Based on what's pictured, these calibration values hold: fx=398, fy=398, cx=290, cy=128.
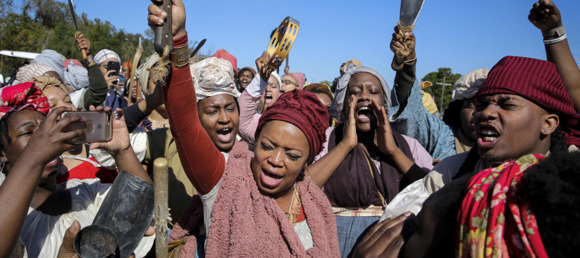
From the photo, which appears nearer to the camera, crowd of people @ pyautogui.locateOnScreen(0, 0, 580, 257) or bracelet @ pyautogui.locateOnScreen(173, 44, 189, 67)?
crowd of people @ pyautogui.locateOnScreen(0, 0, 580, 257)

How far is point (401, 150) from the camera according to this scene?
3.13 metres

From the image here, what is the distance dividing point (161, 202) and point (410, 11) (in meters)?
2.07

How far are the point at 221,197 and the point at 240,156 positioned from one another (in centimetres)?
31

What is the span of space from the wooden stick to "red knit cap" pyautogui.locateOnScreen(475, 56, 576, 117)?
157 cm

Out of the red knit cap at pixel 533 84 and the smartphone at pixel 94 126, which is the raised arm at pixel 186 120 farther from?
the red knit cap at pixel 533 84

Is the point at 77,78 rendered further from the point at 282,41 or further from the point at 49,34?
the point at 49,34

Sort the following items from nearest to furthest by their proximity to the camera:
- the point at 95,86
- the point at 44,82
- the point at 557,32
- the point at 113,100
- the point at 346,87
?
the point at 557,32
the point at 44,82
the point at 346,87
the point at 95,86
the point at 113,100

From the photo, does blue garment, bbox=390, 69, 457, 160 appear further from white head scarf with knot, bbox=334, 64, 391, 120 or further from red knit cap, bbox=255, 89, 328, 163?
red knit cap, bbox=255, 89, 328, 163

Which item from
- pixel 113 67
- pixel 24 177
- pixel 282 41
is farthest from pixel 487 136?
pixel 113 67

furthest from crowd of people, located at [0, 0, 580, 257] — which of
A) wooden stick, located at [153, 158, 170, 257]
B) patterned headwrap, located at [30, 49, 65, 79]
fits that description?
patterned headwrap, located at [30, 49, 65, 79]

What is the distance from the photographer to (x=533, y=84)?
1875 millimetres

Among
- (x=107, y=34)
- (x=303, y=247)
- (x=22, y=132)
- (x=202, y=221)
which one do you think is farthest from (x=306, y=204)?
(x=107, y=34)

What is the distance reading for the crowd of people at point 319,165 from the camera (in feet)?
4.08

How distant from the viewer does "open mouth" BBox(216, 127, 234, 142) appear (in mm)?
3084
